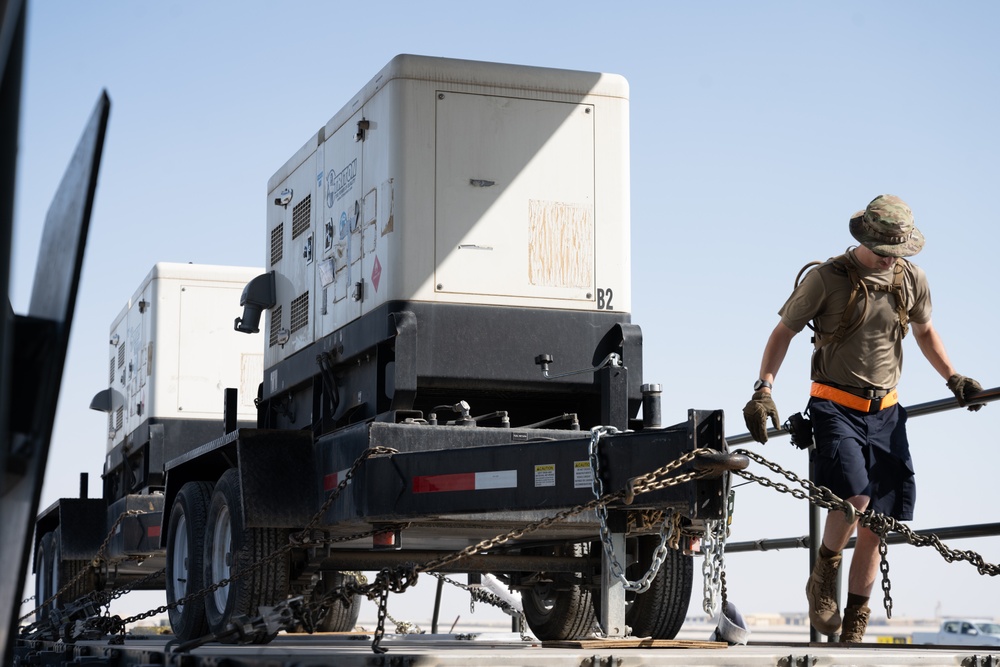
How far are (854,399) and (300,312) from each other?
12.9 ft

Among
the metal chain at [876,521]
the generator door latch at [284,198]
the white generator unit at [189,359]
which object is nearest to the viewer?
the metal chain at [876,521]

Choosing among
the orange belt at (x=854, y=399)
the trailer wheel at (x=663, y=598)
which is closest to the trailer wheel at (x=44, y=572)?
the trailer wheel at (x=663, y=598)

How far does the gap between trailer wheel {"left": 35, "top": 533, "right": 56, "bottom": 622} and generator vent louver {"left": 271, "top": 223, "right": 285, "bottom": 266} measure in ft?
14.9

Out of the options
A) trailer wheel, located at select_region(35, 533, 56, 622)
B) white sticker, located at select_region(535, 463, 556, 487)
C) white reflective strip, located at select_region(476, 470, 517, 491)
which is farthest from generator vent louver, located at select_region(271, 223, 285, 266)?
trailer wheel, located at select_region(35, 533, 56, 622)

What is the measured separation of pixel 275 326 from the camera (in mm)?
9219

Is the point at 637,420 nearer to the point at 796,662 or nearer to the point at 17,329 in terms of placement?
the point at 796,662

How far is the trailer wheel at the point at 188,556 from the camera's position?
25.1ft

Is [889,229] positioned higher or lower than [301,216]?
lower

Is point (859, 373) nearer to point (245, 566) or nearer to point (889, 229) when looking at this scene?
point (889, 229)

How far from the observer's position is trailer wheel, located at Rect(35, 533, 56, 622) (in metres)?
12.3

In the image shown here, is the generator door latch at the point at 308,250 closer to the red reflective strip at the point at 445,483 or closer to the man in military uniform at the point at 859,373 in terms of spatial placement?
the red reflective strip at the point at 445,483

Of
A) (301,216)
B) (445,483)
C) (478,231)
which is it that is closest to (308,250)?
(301,216)

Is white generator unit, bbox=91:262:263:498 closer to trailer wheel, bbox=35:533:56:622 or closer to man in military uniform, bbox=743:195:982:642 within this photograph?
trailer wheel, bbox=35:533:56:622

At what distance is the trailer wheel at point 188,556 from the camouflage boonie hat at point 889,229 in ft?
13.2
